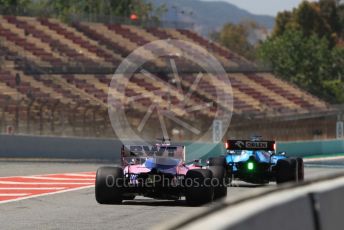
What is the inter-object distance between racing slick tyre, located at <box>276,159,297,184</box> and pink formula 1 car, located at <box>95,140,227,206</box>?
4.69m

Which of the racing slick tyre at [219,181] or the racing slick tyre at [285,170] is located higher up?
the racing slick tyre at [219,181]

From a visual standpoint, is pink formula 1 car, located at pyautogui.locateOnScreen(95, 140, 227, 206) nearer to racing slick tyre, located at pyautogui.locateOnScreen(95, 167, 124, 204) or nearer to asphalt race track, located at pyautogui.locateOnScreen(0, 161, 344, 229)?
racing slick tyre, located at pyautogui.locateOnScreen(95, 167, 124, 204)

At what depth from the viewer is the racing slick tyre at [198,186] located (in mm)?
16484

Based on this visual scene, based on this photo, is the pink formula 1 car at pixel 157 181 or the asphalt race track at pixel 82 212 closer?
the asphalt race track at pixel 82 212

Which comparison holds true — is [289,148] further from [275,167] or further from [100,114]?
[275,167]

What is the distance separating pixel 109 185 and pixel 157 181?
813 mm

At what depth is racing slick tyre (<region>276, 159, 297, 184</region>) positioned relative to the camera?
21.5 m

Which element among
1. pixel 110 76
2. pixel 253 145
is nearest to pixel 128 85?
pixel 110 76

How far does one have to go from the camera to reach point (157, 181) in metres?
16.6

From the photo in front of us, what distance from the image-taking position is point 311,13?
413 ft

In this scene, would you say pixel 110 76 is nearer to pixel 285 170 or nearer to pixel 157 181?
pixel 285 170

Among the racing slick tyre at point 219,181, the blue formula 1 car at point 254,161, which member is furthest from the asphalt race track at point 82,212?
the racing slick tyre at point 219,181

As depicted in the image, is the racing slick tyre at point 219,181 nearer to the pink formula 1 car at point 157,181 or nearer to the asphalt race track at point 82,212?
the pink formula 1 car at point 157,181

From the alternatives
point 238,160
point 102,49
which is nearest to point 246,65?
point 102,49
